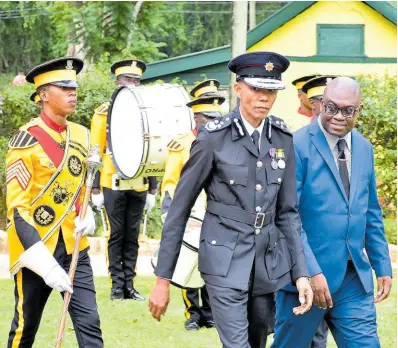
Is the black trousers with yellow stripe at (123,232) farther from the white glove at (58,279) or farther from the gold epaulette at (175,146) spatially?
the white glove at (58,279)

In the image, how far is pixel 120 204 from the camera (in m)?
11.6

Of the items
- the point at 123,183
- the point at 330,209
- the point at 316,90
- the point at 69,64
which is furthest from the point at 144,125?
the point at 330,209

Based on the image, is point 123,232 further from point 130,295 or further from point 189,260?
point 189,260

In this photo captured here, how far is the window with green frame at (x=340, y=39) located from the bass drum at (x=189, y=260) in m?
15.7

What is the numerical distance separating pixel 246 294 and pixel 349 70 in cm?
1871

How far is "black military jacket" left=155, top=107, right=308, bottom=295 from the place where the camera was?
5.98 m

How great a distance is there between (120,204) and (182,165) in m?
2.02

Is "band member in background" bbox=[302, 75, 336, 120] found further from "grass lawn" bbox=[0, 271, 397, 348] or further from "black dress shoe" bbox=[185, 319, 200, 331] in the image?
"black dress shoe" bbox=[185, 319, 200, 331]

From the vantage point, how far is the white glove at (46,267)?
263 inches

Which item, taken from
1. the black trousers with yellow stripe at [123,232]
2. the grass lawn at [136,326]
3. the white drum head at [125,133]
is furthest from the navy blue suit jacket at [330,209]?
the black trousers with yellow stripe at [123,232]

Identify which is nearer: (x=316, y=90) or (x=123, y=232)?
(x=316, y=90)

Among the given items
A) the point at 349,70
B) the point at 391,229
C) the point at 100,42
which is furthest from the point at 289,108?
the point at 391,229

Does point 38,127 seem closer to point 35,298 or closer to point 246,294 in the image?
point 35,298

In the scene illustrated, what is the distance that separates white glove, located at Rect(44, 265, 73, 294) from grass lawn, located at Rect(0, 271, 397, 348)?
2643 millimetres
